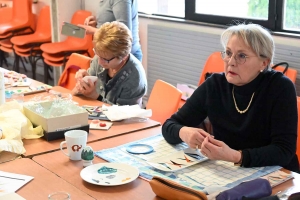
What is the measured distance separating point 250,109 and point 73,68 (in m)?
1.63

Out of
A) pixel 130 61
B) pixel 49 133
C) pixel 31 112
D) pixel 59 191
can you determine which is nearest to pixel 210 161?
pixel 59 191

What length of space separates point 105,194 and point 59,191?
16 cm

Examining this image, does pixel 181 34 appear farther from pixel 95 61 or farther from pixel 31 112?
pixel 31 112

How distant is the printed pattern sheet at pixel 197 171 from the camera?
1.68 metres

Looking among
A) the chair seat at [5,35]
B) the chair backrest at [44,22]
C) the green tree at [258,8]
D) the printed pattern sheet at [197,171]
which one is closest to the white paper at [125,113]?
the printed pattern sheet at [197,171]

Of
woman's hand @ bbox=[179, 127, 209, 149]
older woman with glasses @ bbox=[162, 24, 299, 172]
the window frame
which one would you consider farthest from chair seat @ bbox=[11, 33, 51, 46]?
woman's hand @ bbox=[179, 127, 209, 149]

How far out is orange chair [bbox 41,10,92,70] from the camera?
5062mm

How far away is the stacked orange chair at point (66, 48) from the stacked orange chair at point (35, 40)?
11.5 inches

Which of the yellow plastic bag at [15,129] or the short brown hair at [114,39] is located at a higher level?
the short brown hair at [114,39]

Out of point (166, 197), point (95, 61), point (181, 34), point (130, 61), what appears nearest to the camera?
point (166, 197)

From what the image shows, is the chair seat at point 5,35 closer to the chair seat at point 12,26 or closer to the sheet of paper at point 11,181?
the chair seat at point 12,26

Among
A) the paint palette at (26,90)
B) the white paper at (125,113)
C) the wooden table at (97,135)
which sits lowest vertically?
the wooden table at (97,135)

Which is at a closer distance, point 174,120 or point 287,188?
point 287,188

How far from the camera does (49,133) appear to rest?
2105mm
